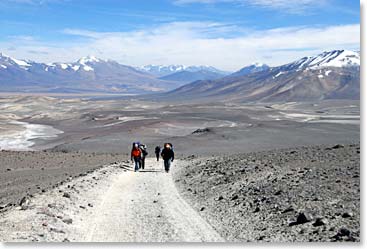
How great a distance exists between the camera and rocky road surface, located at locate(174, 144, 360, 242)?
9750mm

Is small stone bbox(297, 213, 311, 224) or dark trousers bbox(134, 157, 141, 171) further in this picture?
dark trousers bbox(134, 157, 141, 171)

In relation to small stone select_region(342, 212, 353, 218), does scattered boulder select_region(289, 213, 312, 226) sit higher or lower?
lower

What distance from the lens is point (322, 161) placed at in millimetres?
16969

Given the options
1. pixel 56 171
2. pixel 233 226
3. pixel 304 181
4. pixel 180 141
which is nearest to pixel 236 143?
pixel 180 141

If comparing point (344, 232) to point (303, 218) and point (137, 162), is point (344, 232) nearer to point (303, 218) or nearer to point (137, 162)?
point (303, 218)

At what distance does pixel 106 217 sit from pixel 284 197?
13.8ft

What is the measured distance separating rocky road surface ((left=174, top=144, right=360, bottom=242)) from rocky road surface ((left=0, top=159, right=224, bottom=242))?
0.62m

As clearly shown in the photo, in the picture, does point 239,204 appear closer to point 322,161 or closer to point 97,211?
point 97,211

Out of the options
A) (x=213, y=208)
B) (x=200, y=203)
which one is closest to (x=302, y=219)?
(x=213, y=208)

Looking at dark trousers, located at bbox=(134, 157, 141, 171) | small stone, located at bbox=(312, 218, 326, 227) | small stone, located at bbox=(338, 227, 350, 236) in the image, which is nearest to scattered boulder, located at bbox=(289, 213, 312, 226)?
small stone, located at bbox=(312, 218, 326, 227)

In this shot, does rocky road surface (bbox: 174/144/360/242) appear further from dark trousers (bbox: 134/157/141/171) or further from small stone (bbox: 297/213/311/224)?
dark trousers (bbox: 134/157/141/171)

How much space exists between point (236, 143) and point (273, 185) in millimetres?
36153

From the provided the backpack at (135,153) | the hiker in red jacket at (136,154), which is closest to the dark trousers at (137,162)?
the hiker in red jacket at (136,154)

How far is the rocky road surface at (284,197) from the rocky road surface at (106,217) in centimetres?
62
